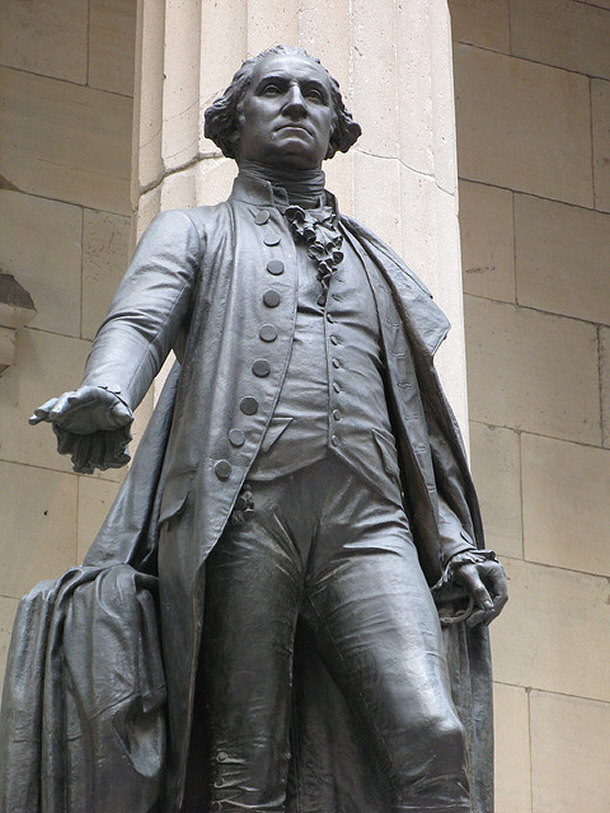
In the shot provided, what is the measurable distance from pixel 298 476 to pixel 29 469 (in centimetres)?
546

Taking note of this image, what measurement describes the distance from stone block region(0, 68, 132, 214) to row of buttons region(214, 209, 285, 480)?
567 centimetres

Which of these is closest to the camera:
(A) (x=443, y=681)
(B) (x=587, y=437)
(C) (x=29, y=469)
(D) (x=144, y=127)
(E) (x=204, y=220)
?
(A) (x=443, y=681)

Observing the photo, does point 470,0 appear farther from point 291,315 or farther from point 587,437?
point 291,315

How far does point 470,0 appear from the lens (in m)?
11.8

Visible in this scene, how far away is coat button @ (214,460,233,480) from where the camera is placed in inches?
198

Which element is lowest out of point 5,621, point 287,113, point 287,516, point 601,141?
point 287,516

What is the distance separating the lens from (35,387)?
10.6 m

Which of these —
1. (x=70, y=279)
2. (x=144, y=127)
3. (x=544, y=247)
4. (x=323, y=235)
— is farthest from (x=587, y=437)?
(x=323, y=235)

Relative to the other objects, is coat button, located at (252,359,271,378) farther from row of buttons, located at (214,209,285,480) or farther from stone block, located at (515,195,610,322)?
stone block, located at (515,195,610,322)

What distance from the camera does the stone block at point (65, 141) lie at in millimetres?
10992

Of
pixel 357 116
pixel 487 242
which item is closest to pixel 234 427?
pixel 357 116

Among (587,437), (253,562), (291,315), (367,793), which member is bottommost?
(367,793)

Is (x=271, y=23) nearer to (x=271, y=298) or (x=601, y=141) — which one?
(x=271, y=298)

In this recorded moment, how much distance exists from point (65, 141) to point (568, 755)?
3.93 m
